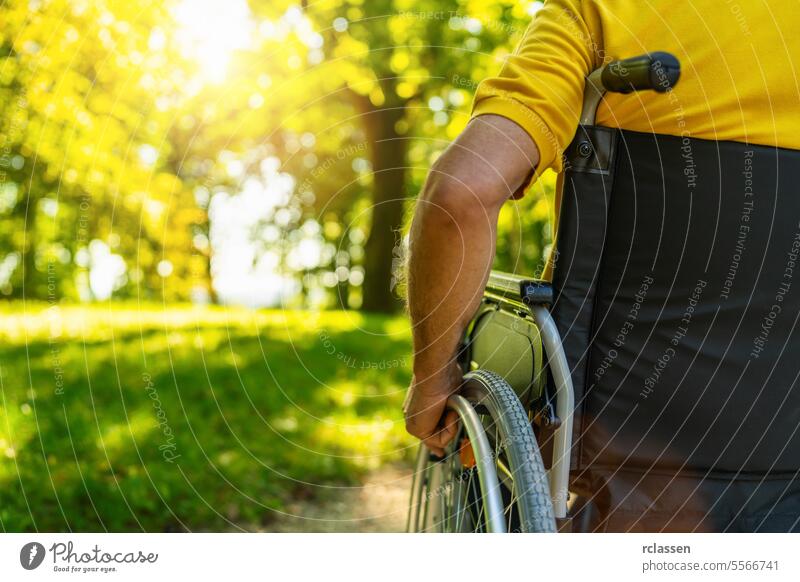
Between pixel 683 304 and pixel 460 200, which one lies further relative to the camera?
pixel 683 304

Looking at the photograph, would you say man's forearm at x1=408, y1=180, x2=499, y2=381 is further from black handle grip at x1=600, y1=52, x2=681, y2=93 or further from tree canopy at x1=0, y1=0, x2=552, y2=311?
tree canopy at x1=0, y1=0, x2=552, y2=311

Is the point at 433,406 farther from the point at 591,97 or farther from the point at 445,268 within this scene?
the point at 591,97

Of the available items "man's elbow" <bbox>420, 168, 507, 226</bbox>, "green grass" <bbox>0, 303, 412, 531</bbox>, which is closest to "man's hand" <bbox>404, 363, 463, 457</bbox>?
"man's elbow" <bbox>420, 168, 507, 226</bbox>

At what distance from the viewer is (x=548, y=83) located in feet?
5.16

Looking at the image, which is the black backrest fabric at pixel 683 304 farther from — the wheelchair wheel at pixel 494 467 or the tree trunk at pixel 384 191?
the tree trunk at pixel 384 191

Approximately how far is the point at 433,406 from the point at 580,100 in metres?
0.74

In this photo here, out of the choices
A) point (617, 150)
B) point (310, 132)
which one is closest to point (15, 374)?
point (617, 150)

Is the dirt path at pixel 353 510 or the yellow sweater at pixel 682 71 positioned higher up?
the yellow sweater at pixel 682 71

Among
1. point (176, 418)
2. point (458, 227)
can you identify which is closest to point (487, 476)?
point (458, 227)

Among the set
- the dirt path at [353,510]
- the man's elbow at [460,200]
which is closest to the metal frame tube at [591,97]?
the man's elbow at [460,200]

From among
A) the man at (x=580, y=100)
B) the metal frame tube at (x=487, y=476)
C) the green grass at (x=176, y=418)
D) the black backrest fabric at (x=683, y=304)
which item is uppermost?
the man at (x=580, y=100)

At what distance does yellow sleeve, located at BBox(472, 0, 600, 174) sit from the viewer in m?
1.55

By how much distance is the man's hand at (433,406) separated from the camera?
1859 mm
